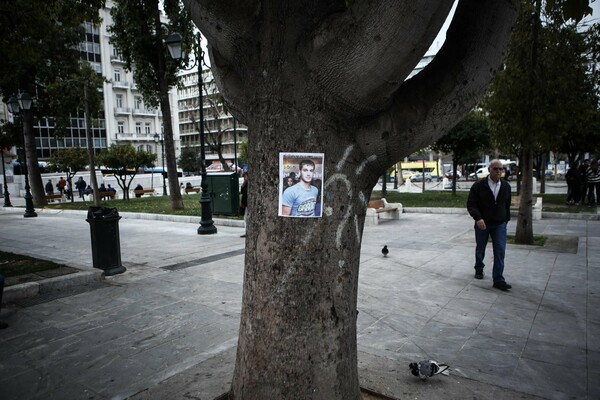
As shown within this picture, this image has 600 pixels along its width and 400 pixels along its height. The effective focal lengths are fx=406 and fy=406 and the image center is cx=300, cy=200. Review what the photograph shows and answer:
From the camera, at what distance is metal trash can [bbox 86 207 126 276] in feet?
23.3

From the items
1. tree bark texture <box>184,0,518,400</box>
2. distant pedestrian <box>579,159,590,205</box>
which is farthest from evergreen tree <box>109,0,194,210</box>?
distant pedestrian <box>579,159,590,205</box>

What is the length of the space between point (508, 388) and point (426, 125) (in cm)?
232

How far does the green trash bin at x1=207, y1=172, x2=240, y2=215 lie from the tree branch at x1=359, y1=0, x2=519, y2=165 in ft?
40.4

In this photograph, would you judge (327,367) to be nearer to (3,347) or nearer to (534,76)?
(3,347)

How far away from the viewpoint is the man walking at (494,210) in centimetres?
615

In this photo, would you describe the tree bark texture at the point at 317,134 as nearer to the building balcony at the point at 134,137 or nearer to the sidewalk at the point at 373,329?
the sidewalk at the point at 373,329

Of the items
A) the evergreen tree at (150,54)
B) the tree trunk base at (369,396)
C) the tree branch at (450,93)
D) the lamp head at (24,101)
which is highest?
the evergreen tree at (150,54)

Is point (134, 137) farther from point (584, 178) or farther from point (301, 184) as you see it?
point (301, 184)

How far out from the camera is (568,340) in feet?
13.9

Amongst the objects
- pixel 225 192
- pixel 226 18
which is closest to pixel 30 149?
pixel 225 192

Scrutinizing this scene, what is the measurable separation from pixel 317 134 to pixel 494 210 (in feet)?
15.9

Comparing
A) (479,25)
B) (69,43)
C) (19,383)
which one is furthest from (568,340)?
(69,43)

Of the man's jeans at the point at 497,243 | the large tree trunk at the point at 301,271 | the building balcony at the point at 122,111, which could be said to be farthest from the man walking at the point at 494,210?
the building balcony at the point at 122,111

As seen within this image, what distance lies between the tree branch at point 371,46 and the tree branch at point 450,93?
0.22 m
